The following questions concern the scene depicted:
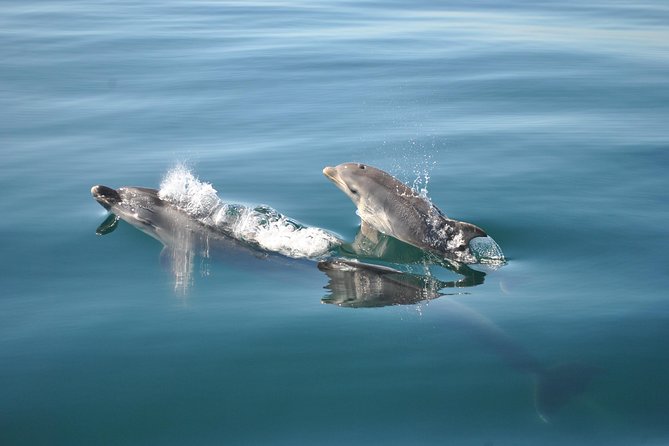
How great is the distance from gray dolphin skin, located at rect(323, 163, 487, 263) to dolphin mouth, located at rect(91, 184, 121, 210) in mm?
3357

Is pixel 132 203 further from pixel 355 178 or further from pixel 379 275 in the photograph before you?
pixel 379 275

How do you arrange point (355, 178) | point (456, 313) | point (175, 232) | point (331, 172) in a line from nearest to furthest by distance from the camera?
point (456, 313), point (175, 232), point (355, 178), point (331, 172)

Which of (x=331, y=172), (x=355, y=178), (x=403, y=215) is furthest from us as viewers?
(x=331, y=172)

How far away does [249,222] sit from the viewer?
1384cm

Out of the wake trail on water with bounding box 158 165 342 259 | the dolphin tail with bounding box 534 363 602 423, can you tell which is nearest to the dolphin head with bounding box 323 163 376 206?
the wake trail on water with bounding box 158 165 342 259

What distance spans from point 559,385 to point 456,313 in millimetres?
1959

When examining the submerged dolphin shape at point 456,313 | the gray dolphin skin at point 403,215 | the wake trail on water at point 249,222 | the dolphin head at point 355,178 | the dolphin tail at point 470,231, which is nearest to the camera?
the submerged dolphin shape at point 456,313

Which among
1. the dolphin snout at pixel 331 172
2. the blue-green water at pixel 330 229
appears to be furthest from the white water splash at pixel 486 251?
the dolphin snout at pixel 331 172

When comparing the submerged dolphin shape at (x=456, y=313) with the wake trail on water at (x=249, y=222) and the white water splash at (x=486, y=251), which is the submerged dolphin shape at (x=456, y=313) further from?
the wake trail on water at (x=249, y=222)

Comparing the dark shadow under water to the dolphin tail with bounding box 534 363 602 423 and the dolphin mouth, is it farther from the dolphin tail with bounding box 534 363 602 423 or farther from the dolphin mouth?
the dolphin mouth

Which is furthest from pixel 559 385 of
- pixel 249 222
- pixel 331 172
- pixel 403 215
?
pixel 331 172

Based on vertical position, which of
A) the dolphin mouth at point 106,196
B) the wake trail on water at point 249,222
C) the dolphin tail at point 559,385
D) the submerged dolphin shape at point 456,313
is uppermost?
the dolphin mouth at point 106,196

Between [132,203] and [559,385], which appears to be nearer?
[559,385]

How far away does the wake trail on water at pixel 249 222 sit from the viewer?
13000 millimetres
